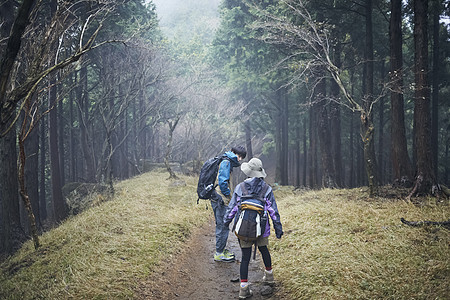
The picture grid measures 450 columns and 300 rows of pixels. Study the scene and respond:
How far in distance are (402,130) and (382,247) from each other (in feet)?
20.1

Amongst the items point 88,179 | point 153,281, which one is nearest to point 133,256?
point 153,281

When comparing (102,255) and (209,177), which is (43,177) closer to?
(102,255)

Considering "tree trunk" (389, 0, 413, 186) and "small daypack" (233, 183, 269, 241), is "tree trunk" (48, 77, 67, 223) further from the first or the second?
A: "tree trunk" (389, 0, 413, 186)

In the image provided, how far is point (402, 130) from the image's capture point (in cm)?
975

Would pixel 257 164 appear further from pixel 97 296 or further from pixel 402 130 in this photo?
pixel 402 130

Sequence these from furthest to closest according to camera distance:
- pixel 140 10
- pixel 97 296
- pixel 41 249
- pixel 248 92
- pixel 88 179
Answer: pixel 248 92, pixel 140 10, pixel 88 179, pixel 41 249, pixel 97 296

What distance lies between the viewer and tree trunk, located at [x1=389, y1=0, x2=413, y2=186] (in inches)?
375

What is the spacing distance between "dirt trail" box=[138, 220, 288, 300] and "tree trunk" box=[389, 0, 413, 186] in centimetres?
587

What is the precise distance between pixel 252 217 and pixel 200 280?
1.78m

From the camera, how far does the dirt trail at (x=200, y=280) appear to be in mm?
4762

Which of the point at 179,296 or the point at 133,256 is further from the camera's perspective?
the point at 133,256

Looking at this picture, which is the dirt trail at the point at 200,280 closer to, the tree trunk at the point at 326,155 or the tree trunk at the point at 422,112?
the tree trunk at the point at 422,112

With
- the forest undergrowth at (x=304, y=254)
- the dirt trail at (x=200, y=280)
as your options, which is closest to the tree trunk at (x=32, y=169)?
the forest undergrowth at (x=304, y=254)

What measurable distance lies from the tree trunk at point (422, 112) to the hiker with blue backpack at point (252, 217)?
17.2 ft
